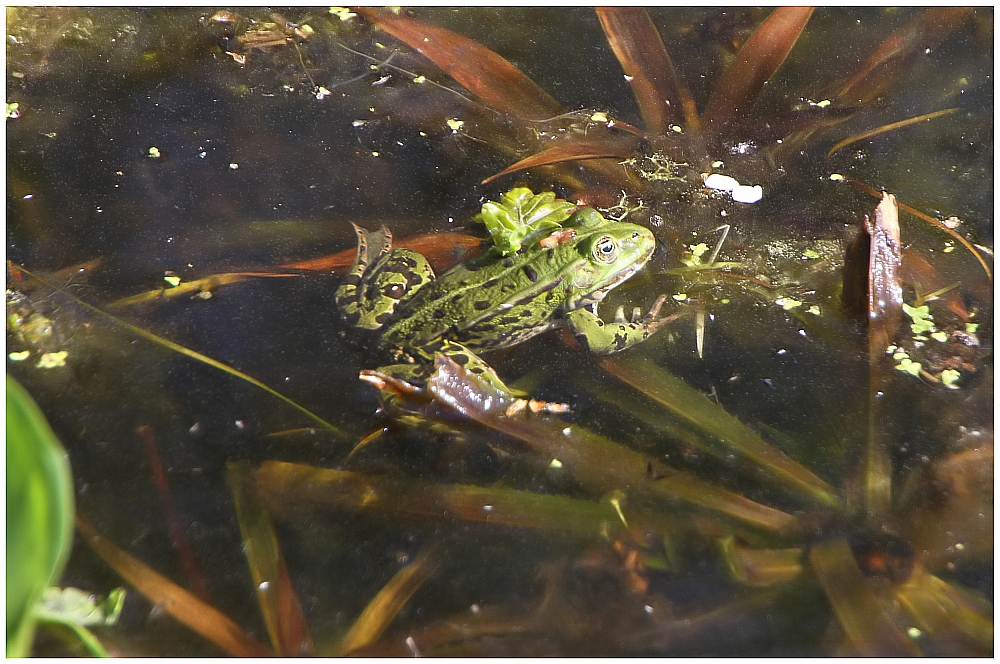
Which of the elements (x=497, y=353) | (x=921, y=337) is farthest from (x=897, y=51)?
(x=497, y=353)

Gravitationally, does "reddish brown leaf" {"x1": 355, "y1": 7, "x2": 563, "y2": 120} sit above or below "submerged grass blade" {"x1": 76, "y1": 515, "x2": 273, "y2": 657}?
above

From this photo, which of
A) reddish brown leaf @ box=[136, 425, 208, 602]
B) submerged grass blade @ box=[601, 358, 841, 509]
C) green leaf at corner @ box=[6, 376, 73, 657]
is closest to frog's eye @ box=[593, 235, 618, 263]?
submerged grass blade @ box=[601, 358, 841, 509]

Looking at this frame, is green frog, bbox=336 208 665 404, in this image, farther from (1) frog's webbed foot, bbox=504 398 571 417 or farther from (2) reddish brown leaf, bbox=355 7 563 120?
(2) reddish brown leaf, bbox=355 7 563 120

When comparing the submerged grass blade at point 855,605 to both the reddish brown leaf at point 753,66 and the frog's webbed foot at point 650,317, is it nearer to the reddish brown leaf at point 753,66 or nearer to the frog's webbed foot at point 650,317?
the frog's webbed foot at point 650,317

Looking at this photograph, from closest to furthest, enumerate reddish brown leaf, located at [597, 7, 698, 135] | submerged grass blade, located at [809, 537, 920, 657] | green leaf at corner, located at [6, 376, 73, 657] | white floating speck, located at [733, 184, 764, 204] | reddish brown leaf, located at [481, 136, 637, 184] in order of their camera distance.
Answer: green leaf at corner, located at [6, 376, 73, 657] < submerged grass blade, located at [809, 537, 920, 657] < white floating speck, located at [733, 184, 764, 204] < reddish brown leaf, located at [481, 136, 637, 184] < reddish brown leaf, located at [597, 7, 698, 135]

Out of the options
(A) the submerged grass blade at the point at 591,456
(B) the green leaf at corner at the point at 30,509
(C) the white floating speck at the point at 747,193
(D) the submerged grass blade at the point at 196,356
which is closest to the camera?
(B) the green leaf at corner at the point at 30,509

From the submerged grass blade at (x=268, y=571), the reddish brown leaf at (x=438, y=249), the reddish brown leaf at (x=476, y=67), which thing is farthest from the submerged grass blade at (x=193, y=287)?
the reddish brown leaf at (x=476, y=67)
